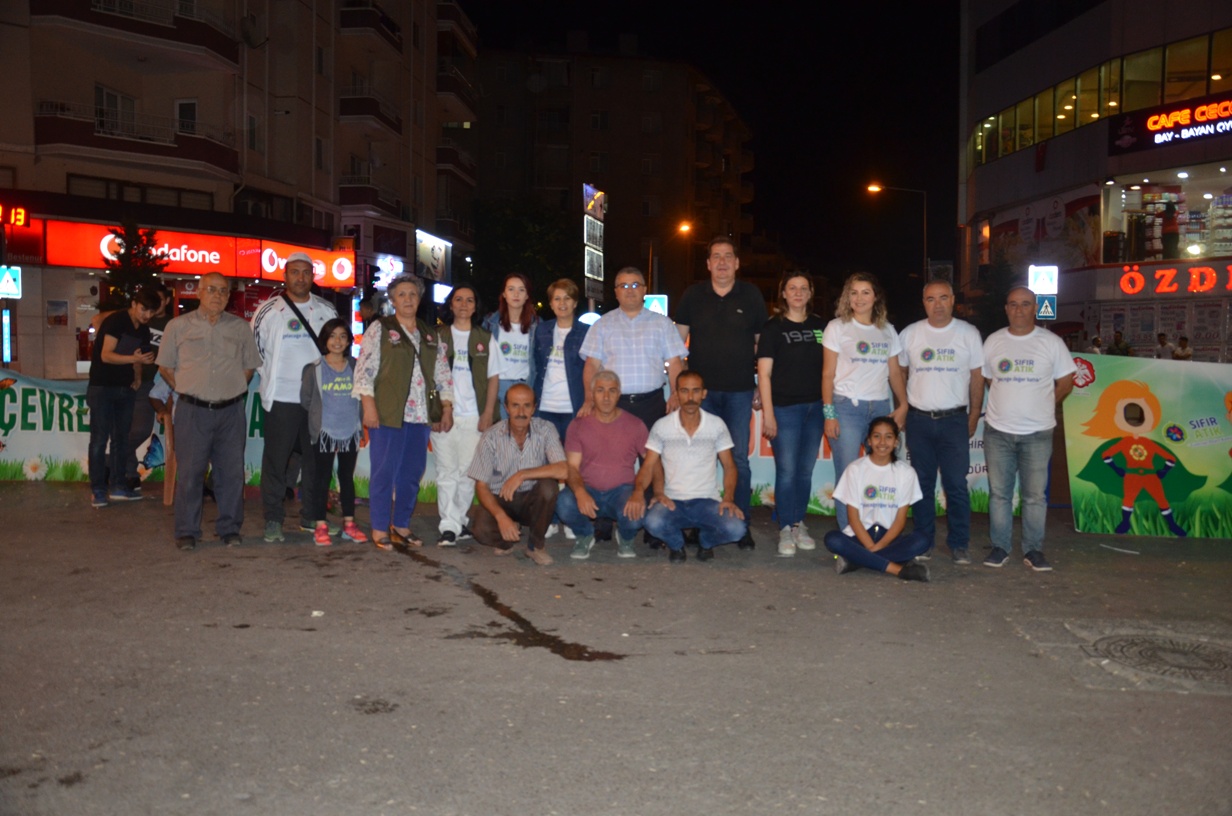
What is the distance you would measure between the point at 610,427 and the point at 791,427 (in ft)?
4.71

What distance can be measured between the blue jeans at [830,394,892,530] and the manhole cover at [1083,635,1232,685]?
8.77 feet

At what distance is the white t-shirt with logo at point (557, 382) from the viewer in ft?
29.2

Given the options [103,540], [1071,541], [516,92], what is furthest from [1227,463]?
[516,92]

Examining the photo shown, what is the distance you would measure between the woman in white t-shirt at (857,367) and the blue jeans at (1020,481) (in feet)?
2.49

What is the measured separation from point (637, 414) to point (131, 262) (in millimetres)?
21911

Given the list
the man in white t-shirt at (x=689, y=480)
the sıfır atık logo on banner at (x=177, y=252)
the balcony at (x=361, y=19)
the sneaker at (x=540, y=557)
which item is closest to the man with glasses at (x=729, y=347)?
the man in white t-shirt at (x=689, y=480)

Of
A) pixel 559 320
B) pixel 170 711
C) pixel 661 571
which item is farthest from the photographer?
pixel 559 320

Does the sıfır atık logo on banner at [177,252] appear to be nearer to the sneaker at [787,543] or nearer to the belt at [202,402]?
the belt at [202,402]

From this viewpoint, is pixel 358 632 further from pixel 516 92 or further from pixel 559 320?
pixel 516 92

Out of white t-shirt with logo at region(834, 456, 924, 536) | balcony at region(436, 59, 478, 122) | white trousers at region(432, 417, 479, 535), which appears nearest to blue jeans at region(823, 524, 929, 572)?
white t-shirt with logo at region(834, 456, 924, 536)

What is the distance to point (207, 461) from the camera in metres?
8.28

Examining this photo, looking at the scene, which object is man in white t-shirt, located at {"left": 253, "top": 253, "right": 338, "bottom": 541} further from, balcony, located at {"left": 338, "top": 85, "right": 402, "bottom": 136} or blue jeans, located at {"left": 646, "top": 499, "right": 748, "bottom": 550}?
balcony, located at {"left": 338, "top": 85, "right": 402, "bottom": 136}

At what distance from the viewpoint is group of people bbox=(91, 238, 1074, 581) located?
796 cm

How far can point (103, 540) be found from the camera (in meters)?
8.48
